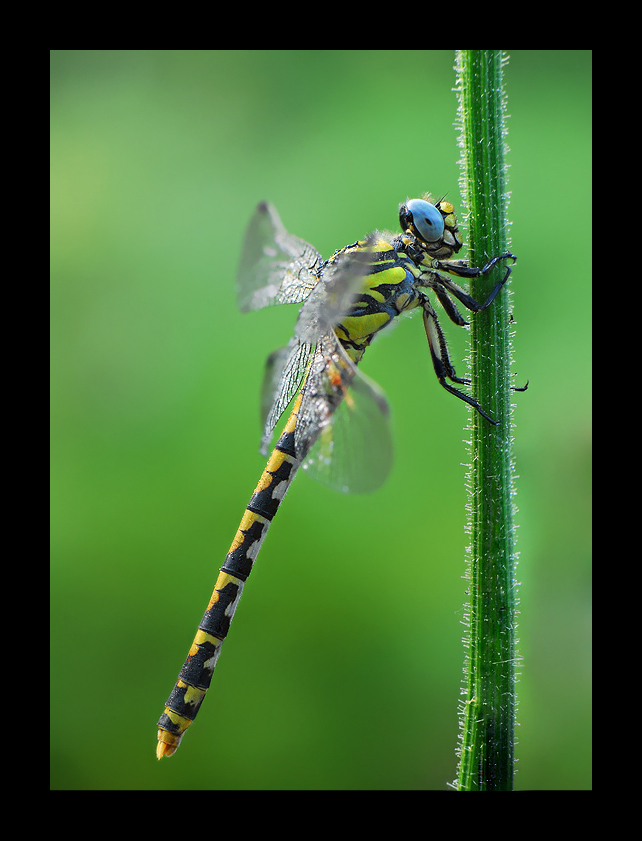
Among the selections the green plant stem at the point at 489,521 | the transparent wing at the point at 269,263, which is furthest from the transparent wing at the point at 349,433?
the transparent wing at the point at 269,263

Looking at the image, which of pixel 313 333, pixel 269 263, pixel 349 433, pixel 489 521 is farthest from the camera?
Answer: pixel 269 263

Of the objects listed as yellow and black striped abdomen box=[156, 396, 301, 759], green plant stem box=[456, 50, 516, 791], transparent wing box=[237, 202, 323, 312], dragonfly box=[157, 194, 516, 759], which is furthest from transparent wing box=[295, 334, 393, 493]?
transparent wing box=[237, 202, 323, 312]

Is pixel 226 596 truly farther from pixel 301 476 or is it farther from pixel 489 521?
pixel 489 521

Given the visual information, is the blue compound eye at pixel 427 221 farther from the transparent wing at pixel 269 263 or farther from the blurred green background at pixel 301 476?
the blurred green background at pixel 301 476

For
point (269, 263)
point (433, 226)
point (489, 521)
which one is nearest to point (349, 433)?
point (489, 521)

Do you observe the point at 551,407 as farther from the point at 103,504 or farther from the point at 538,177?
the point at 103,504
